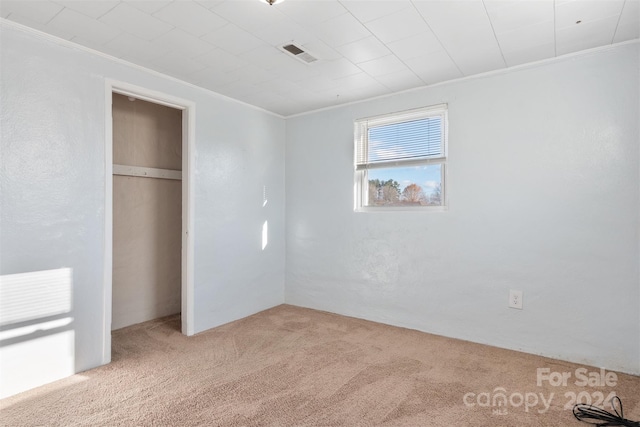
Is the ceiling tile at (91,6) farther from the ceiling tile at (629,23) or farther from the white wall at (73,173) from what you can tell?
the ceiling tile at (629,23)

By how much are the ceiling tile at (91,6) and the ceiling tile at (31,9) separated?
0.07 m

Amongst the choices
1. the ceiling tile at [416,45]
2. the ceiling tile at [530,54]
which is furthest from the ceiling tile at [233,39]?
the ceiling tile at [530,54]

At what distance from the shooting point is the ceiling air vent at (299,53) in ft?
8.45

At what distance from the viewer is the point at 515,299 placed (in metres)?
2.94

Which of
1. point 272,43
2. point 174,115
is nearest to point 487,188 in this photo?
point 272,43

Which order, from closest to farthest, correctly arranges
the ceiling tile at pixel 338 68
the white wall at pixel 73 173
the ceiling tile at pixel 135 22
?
the ceiling tile at pixel 135 22 < the white wall at pixel 73 173 < the ceiling tile at pixel 338 68

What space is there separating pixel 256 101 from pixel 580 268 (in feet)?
10.7

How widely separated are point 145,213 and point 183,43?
199 cm

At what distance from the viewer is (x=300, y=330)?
136 inches

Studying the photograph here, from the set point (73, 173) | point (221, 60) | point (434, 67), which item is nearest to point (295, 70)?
point (221, 60)

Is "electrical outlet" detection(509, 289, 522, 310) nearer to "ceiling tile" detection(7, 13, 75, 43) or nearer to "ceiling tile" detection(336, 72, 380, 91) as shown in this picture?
"ceiling tile" detection(336, 72, 380, 91)

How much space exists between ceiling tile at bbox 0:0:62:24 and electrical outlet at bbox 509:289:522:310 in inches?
145

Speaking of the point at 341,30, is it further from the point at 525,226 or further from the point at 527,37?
the point at 525,226

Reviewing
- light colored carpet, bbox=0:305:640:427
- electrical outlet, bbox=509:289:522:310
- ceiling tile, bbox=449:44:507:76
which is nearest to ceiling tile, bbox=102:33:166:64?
ceiling tile, bbox=449:44:507:76
